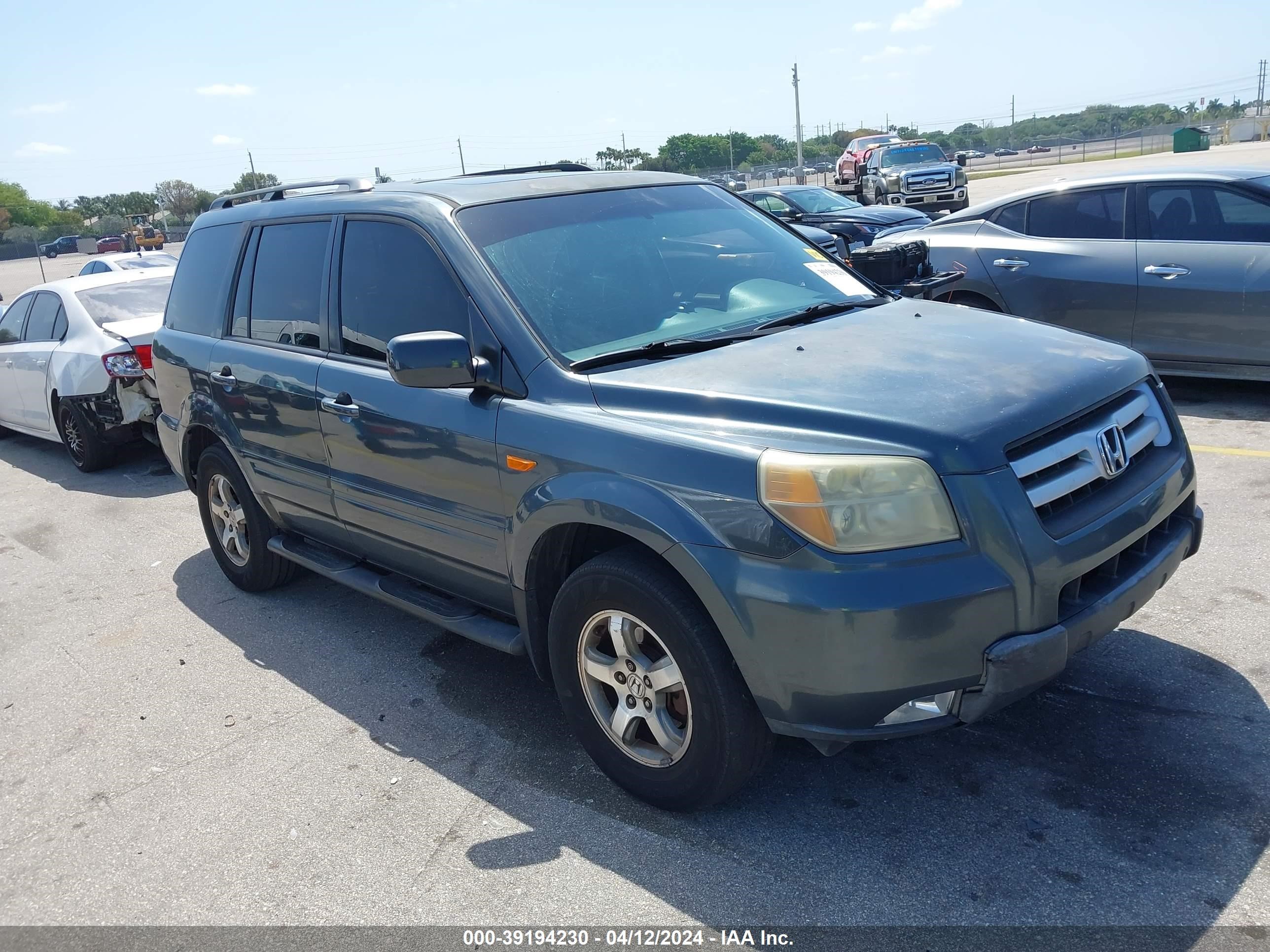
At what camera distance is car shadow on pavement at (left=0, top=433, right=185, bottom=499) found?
8445mm

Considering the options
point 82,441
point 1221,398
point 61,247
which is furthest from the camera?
point 61,247

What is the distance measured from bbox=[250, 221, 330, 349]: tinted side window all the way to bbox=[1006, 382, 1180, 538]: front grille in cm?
296

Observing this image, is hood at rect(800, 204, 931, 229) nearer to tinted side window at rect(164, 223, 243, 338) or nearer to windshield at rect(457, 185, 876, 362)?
tinted side window at rect(164, 223, 243, 338)

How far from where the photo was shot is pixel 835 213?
16.7m

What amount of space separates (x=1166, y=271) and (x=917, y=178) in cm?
2016

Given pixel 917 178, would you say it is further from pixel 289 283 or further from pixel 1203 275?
pixel 289 283

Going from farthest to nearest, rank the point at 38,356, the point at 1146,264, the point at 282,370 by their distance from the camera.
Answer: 1. the point at 38,356
2. the point at 1146,264
3. the point at 282,370

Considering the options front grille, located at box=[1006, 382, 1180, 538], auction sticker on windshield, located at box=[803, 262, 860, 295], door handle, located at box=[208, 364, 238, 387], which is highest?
auction sticker on windshield, located at box=[803, 262, 860, 295]

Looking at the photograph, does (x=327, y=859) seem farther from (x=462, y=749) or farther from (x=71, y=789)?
(x=71, y=789)

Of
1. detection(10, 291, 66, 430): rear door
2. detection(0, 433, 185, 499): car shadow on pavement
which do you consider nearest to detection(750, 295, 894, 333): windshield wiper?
detection(0, 433, 185, 499): car shadow on pavement

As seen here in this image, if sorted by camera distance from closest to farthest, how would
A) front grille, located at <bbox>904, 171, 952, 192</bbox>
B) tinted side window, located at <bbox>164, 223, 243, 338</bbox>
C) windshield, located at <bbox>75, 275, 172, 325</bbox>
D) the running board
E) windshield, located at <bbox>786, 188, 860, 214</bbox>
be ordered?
the running board → tinted side window, located at <bbox>164, 223, 243, 338</bbox> → windshield, located at <bbox>75, 275, 172, 325</bbox> → windshield, located at <bbox>786, 188, 860, 214</bbox> → front grille, located at <bbox>904, 171, 952, 192</bbox>

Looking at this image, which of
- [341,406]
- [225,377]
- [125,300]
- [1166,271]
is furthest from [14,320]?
[1166,271]

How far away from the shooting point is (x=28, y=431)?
33.0ft

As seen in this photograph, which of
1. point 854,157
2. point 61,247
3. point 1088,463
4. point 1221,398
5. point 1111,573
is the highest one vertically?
point 61,247
